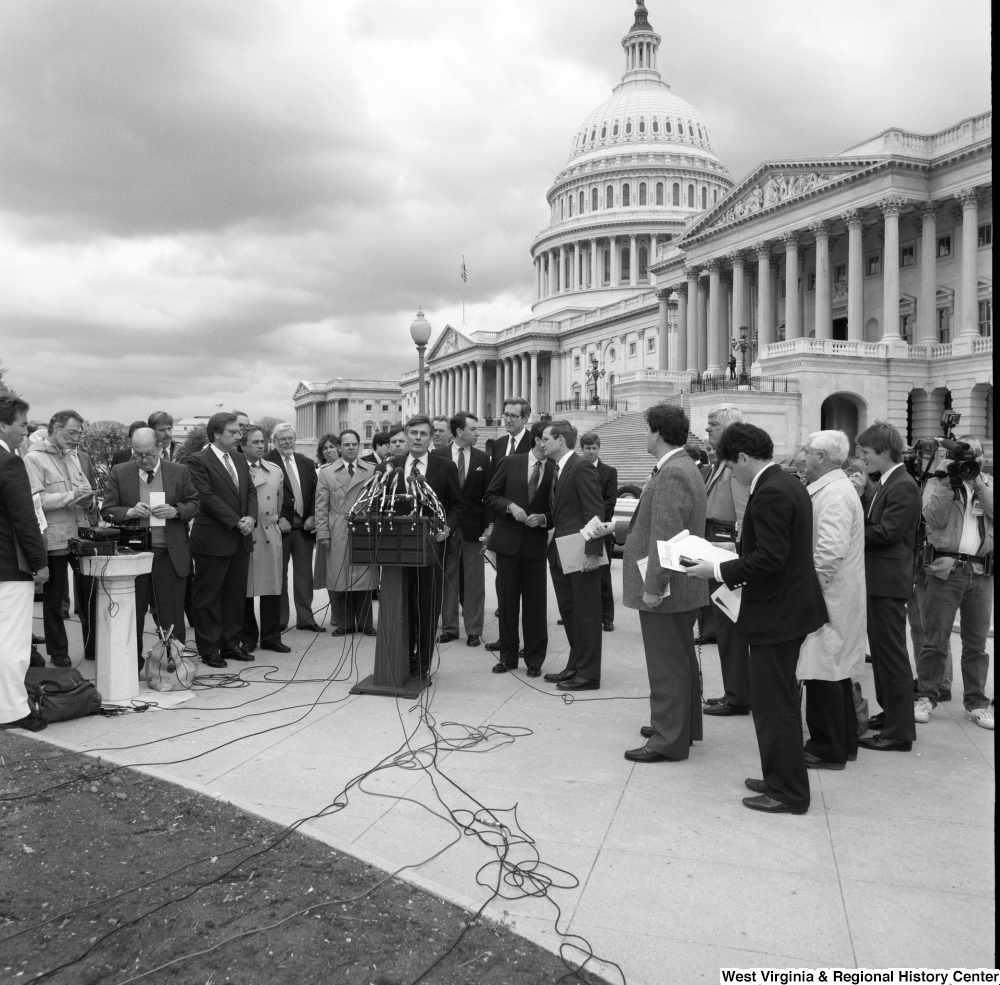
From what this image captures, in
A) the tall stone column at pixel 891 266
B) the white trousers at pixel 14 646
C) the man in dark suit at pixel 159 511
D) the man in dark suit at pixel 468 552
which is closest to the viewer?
the white trousers at pixel 14 646

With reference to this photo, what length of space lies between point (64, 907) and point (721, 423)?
6.92m

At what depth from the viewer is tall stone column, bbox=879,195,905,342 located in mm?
44531

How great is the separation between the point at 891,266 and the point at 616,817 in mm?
46872

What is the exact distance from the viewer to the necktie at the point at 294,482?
10.9 m

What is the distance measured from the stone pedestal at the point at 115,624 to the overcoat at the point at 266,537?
2.37 meters

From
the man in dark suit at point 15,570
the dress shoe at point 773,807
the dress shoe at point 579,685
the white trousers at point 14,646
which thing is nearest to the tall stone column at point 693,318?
the dress shoe at point 579,685

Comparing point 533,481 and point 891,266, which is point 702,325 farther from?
point 533,481

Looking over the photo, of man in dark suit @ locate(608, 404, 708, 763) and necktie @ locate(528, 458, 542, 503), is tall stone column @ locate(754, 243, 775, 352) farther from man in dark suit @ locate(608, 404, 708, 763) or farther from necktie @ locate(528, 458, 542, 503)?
man in dark suit @ locate(608, 404, 708, 763)

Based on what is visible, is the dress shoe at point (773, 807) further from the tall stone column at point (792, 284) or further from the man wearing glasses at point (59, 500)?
the tall stone column at point (792, 284)

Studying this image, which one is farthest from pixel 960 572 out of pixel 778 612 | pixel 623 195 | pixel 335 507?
pixel 623 195

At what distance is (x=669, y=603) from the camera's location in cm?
612

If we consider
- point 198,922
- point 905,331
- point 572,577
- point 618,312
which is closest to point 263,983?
point 198,922

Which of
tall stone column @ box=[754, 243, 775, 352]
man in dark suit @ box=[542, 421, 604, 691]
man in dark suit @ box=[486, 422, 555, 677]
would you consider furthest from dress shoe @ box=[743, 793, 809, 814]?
tall stone column @ box=[754, 243, 775, 352]

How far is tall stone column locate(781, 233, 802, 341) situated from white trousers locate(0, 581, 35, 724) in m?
48.4
